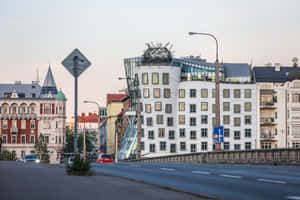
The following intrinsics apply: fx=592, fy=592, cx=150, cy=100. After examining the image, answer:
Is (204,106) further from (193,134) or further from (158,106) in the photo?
(158,106)

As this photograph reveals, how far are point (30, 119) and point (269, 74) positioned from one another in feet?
186

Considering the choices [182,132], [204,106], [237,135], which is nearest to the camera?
[182,132]

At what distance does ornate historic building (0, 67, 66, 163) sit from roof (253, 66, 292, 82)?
4944 centimetres

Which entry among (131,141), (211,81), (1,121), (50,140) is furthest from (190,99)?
(1,121)

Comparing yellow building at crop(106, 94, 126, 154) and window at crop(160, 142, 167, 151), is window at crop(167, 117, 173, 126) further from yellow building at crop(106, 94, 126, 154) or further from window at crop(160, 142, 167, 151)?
yellow building at crop(106, 94, 126, 154)

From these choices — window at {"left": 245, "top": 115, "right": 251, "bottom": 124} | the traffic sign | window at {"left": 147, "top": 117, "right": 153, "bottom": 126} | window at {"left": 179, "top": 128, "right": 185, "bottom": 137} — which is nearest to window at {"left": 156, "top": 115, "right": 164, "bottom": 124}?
window at {"left": 147, "top": 117, "right": 153, "bottom": 126}

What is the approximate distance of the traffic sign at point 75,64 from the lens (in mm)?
20720

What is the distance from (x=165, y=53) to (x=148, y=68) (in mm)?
4461

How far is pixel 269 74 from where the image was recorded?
120312 mm

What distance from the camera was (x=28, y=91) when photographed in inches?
5684

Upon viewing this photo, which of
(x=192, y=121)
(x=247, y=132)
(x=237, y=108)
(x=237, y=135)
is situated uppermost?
(x=237, y=108)

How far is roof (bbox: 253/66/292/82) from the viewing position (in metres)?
119

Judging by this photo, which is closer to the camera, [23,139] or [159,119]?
[159,119]

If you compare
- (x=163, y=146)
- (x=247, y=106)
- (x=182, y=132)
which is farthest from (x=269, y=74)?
(x=163, y=146)
